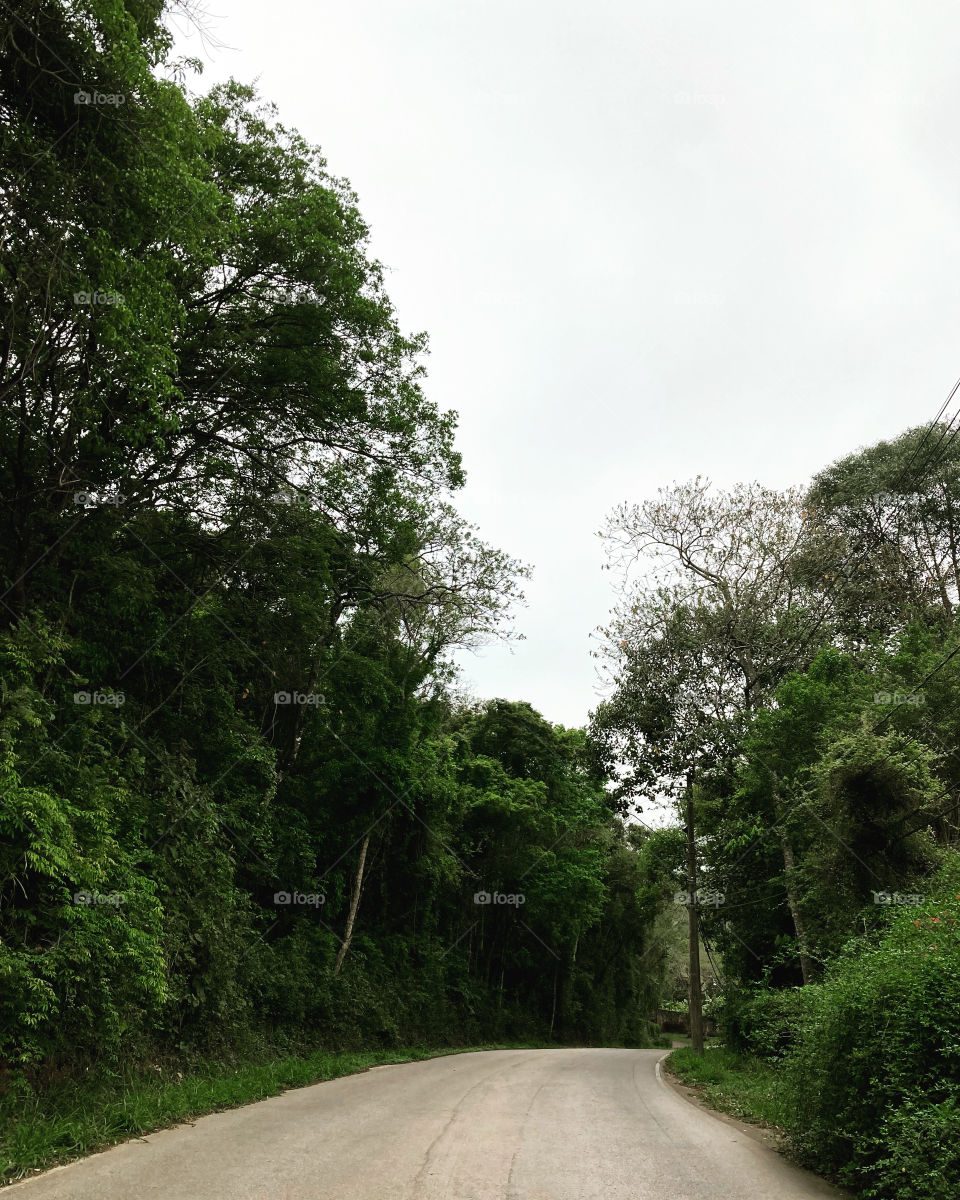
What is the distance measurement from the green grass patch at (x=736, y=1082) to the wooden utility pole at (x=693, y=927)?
20.7 inches

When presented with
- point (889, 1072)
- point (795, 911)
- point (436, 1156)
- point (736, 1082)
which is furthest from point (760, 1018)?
point (436, 1156)

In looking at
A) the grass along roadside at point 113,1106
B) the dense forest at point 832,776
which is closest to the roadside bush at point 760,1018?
the dense forest at point 832,776

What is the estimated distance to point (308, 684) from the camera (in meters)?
16.8

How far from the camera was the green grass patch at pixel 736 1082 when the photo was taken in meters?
8.87

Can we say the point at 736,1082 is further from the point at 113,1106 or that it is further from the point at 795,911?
the point at 113,1106

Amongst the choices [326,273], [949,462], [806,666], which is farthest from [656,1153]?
[949,462]

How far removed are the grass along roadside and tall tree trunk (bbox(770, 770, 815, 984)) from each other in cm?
887

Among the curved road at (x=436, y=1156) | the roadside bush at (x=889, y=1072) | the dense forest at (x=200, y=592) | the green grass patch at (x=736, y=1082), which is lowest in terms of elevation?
the green grass patch at (x=736, y=1082)

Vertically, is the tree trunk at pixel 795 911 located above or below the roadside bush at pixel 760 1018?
above

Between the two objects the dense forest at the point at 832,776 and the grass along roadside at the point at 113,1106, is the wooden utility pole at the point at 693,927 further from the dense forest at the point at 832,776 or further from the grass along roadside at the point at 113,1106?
the grass along roadside at the point at 113,1106

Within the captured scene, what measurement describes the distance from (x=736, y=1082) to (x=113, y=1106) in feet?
34.5

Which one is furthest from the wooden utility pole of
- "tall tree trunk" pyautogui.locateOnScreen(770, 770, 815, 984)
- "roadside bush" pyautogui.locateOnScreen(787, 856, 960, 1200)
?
"roadside bush" pyautogui.locateOnScreen(787, 856, 960, 1200)

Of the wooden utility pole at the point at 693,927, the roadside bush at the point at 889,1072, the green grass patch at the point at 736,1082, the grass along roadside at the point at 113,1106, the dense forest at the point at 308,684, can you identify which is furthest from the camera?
the wooden utility pole at the point at 693,927

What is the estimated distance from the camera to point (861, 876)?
12.9 meters
